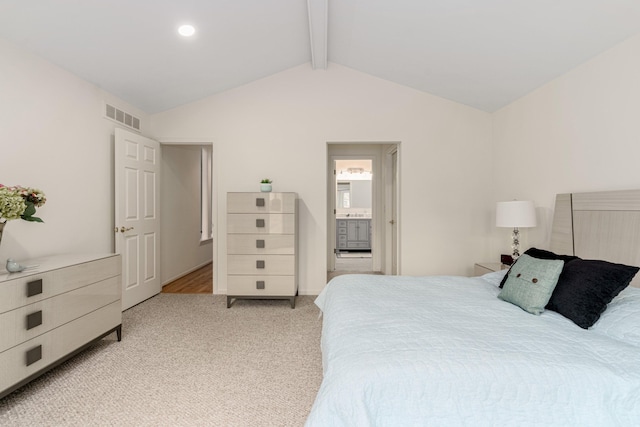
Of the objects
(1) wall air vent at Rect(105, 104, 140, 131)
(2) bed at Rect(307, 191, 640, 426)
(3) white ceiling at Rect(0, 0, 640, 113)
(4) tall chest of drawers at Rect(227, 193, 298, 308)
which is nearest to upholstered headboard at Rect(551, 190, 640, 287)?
(2) bed at Rect(307, 191, 640, 426)

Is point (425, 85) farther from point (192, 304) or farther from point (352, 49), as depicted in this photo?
point (192, 304)

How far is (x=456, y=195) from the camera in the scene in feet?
12.8

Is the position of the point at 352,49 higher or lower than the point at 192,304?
higher

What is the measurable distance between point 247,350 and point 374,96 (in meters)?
3.24

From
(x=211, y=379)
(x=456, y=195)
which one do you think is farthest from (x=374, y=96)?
(x=211, y=379)

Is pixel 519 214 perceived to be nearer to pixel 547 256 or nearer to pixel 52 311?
pixel 547 256

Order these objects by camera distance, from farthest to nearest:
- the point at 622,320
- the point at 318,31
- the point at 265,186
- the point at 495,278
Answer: the point at 265,186 < the point at 318,31 < the point at 495,278 < the point at 622,320

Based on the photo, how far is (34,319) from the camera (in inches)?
72.7

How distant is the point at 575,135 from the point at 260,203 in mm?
2970

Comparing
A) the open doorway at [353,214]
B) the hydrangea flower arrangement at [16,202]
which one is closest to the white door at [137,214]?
the hydrangea flower arrangement at [16,202]

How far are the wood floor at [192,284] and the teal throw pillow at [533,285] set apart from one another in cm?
353

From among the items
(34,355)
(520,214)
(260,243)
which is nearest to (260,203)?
(260,243)

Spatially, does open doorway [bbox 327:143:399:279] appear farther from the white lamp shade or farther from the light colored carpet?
the light colored carpet

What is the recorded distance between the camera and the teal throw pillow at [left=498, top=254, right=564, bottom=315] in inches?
66.8
